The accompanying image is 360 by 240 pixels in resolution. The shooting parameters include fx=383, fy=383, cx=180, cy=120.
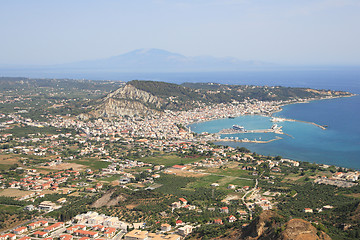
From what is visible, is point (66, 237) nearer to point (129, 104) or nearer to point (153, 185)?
point (153, 185)

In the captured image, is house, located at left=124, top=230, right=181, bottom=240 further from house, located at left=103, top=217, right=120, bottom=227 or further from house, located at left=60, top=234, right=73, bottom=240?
house, located at left=60, top=234, right=73, bottom=240

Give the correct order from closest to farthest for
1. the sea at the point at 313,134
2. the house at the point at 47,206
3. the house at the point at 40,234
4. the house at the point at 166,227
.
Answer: the house at the point at 40,234 < the house at the point at 166,227 < the house at the point at 47,206 < the sea at the point at 313,134

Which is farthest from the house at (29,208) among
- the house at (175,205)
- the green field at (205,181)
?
the green field at (205,181)

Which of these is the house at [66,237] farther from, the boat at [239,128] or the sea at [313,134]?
the boat at [239,128]

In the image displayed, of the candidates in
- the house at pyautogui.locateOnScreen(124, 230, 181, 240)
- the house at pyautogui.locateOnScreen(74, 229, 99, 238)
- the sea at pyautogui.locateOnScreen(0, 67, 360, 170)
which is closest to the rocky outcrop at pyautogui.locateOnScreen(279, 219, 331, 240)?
the house at pyautogui.locateOnScreen(124, 230, 181, 240)

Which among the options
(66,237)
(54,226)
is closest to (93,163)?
(54,226)

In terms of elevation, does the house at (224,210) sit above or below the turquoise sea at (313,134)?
below

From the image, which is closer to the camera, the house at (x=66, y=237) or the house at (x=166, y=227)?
the house at (x=66, y=237)
